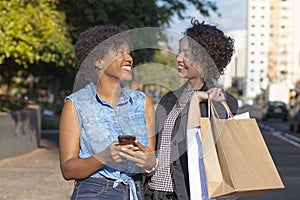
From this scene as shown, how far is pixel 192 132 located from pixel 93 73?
0.61m

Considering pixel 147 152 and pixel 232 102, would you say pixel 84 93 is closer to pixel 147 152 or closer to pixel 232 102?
pixel 147 152

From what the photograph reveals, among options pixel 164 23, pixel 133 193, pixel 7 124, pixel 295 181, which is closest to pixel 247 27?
pixel 133 193

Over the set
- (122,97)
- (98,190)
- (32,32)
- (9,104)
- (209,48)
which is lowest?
(9,104)

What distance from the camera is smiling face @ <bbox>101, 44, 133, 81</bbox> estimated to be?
12.4ft

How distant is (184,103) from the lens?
14.3 ft

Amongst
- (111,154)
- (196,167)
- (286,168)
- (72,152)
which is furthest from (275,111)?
(111,154)

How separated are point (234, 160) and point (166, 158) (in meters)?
0.59

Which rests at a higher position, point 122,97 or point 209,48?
point 209,48

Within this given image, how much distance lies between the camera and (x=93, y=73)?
3887mm

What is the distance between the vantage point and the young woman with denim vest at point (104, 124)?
3.64 meters

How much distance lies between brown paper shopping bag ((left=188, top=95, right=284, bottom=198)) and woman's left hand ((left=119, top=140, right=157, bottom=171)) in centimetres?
35

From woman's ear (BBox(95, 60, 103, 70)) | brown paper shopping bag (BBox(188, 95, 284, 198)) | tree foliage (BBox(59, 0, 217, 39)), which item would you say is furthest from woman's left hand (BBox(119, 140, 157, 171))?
tree foliage (BBox(59, 0, 217, 39))

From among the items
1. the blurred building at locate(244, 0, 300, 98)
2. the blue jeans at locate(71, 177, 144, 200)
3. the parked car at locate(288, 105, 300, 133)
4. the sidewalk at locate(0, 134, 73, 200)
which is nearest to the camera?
the blue jeans at locate(71, 177, 144, 200)

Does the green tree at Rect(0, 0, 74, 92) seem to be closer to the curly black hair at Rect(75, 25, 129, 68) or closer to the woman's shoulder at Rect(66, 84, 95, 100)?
the curly black hair at Rect(75, 25, 129, 68)
